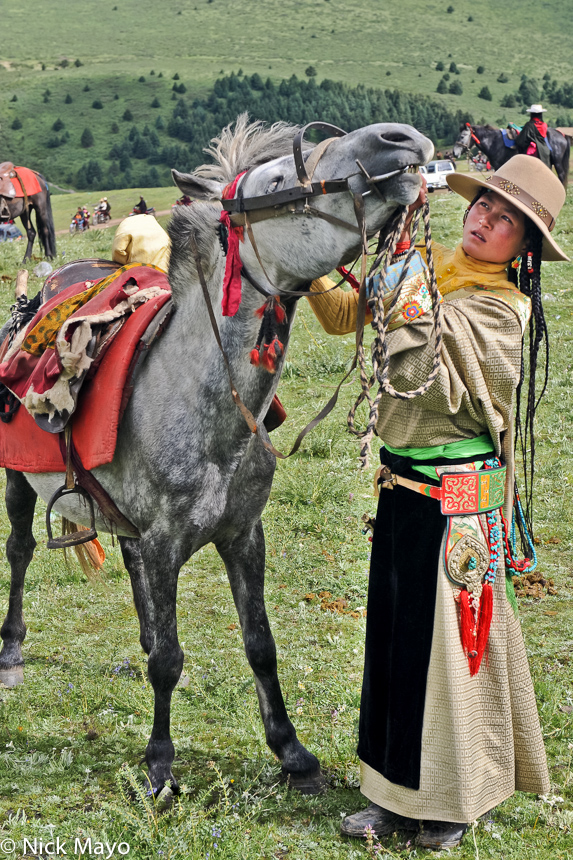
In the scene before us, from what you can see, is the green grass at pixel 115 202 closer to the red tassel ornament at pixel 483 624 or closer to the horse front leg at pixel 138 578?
the horse front leg at pixel 138 578

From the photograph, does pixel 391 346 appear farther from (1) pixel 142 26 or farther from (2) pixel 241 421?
(1) pixel 142 26

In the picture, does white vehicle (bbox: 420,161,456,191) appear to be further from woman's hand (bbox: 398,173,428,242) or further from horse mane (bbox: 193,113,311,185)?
woman's hand (bbox: 398,173,428,242)

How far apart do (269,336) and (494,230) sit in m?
0.88

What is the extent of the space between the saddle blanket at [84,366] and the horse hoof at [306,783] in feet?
5.32

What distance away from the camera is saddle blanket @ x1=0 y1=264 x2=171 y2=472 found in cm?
336

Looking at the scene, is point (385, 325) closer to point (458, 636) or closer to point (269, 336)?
point (269, 336)

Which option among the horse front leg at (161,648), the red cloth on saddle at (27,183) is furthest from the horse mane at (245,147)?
the red cloth on saddle at (27,183)

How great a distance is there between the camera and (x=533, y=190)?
2.89 m

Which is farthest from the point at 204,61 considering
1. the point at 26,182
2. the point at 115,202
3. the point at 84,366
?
the point at 84,366

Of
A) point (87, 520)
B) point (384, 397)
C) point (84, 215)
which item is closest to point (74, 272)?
point (87, 520)

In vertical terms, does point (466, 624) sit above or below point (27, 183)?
below

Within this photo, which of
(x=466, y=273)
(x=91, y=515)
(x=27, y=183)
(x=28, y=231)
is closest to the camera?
(x=466, y=273)

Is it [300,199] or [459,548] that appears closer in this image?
[300,199]

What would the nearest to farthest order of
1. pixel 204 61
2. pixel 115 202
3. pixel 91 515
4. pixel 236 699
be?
pixel 91 515 → pixel 236 699 → pixel 115 202 → pixel 204 61
